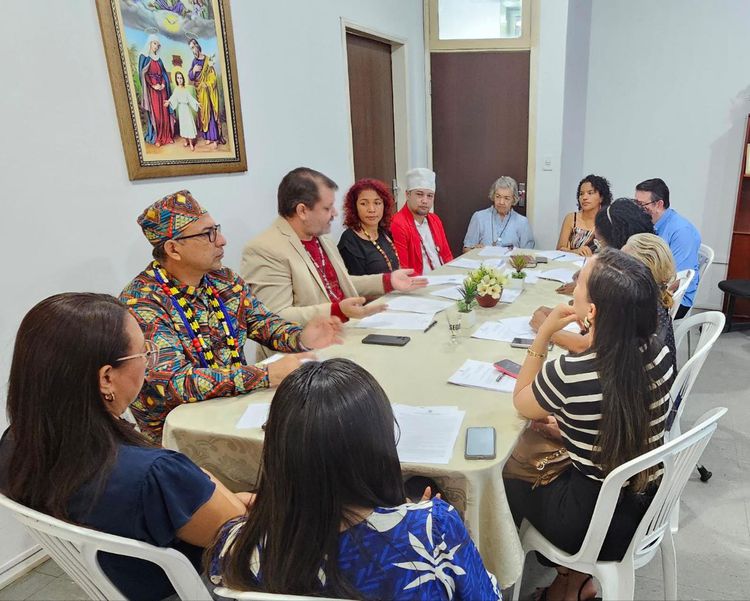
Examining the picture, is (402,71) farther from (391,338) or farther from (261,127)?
(391,338)

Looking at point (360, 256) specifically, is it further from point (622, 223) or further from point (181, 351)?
point (181, 351)

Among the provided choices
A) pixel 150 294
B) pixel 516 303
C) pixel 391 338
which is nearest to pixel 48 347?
pixel 150 294

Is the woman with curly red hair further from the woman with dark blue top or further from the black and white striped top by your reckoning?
the woman with dark blue top

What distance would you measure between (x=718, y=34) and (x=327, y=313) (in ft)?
12.4

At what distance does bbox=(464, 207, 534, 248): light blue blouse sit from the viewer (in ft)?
13.0

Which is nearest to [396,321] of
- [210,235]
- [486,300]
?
[486,300]

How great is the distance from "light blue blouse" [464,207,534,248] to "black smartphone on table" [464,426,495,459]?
2.89 meters

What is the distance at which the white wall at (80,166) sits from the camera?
174 centimetres

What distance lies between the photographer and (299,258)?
2256 millimetres

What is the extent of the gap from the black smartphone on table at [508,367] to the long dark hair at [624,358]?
0.39 meters

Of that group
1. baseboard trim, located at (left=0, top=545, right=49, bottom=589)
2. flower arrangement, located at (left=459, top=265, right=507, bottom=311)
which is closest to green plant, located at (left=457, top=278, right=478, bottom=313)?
flower arrangement, located at (left=459, top=265, right=507, bottom=311)

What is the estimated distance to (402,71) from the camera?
166 inches

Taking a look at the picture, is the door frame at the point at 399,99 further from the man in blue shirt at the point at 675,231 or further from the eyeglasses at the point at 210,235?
the eyeglasses at the point at 210,235

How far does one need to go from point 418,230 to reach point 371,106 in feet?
4.20
